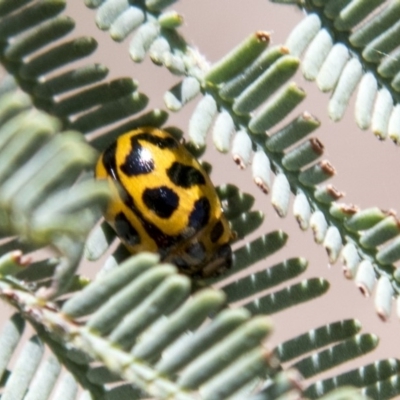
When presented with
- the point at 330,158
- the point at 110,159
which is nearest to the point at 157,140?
the point at 110,159

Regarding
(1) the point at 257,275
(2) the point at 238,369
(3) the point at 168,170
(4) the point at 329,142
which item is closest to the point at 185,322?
(2) the point at 238,369

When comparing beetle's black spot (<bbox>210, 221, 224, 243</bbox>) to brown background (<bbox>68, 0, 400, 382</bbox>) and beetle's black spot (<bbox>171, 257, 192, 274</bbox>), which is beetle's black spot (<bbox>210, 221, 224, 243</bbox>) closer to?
beetle's black spot (<bbox>171, 257, 192, 274</bbox>)

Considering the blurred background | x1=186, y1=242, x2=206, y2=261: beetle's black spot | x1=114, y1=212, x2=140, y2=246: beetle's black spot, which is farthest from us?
the blurred background

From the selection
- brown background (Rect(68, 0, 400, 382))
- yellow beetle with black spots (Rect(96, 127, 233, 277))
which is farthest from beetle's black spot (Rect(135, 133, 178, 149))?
brown background (Rect(68, 0, 400, 382))

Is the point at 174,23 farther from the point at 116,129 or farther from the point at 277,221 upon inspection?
the point at 277,221

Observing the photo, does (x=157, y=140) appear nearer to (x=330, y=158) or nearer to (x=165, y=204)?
(x=165, y=204)

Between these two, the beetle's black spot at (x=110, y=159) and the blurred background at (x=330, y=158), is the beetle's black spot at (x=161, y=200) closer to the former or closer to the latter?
the beetle's black spot at (x=110, y=159)

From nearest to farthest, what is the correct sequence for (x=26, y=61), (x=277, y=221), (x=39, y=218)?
(x=39, y=218) → (x=26, y=61) → (x=277, y=221)

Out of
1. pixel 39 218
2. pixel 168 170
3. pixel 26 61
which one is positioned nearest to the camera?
pixel 39 218

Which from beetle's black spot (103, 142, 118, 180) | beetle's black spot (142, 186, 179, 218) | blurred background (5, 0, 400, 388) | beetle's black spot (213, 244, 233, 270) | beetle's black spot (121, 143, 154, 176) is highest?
beetle's black spot (103, 142, 118, 180)
